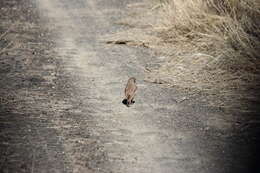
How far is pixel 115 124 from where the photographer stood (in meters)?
6.14

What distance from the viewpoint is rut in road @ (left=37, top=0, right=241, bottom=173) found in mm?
5223

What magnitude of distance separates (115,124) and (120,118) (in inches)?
8.2

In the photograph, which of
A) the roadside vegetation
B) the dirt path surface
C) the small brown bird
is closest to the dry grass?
the roadside vegetation

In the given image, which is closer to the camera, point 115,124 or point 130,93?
point 115,124

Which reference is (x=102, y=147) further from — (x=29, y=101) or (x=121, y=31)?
(x=121, y=31)

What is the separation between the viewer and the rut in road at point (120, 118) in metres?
5.22

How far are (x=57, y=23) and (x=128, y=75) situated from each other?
357cm

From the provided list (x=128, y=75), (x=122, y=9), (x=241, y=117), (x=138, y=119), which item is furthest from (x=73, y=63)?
(x=122, y=9)

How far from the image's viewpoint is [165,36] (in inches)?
378

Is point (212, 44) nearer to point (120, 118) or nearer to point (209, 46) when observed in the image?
point (209, 46)

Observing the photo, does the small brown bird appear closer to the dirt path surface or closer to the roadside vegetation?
the dirt path surface

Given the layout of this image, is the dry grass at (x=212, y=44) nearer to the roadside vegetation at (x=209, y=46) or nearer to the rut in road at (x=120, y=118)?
the roadside vegetation at (x=209, y=46)

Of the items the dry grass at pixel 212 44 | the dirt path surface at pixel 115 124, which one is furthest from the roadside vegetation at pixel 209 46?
the dirt path surface at pixel 115 124

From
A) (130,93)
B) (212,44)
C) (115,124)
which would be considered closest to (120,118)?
(115,124)
